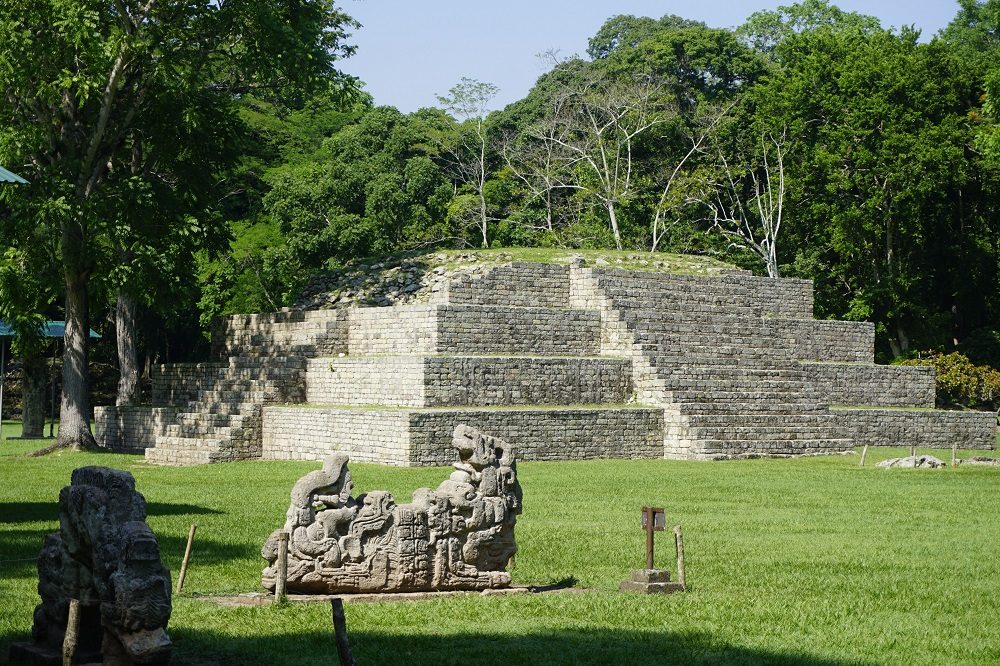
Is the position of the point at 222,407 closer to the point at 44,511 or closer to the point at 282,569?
the point at 44,511

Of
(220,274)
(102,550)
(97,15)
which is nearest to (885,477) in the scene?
(97,15)

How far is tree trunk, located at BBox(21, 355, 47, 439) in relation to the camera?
102ft

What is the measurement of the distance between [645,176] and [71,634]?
40386 millimetres

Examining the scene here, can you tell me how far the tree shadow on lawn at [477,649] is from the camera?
8359 mm

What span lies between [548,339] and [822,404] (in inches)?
233

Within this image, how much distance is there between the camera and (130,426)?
28.9 meters

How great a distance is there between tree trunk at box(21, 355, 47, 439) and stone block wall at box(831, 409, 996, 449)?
698 inches

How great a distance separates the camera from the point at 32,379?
31328 mm

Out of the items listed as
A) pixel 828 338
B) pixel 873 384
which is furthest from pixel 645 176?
pixel 873 384

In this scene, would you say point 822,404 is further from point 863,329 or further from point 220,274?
point 220,274

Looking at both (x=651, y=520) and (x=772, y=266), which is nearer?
(x=651, y=520)

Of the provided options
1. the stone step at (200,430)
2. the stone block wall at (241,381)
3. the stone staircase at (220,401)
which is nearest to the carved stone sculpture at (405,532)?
the stone staircase at (220,401)

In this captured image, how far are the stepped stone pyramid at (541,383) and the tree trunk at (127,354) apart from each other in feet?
10.8

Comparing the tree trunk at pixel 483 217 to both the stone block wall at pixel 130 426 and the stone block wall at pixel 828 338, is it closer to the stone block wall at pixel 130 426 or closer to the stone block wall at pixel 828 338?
the stone block wall at pixel 828 338
